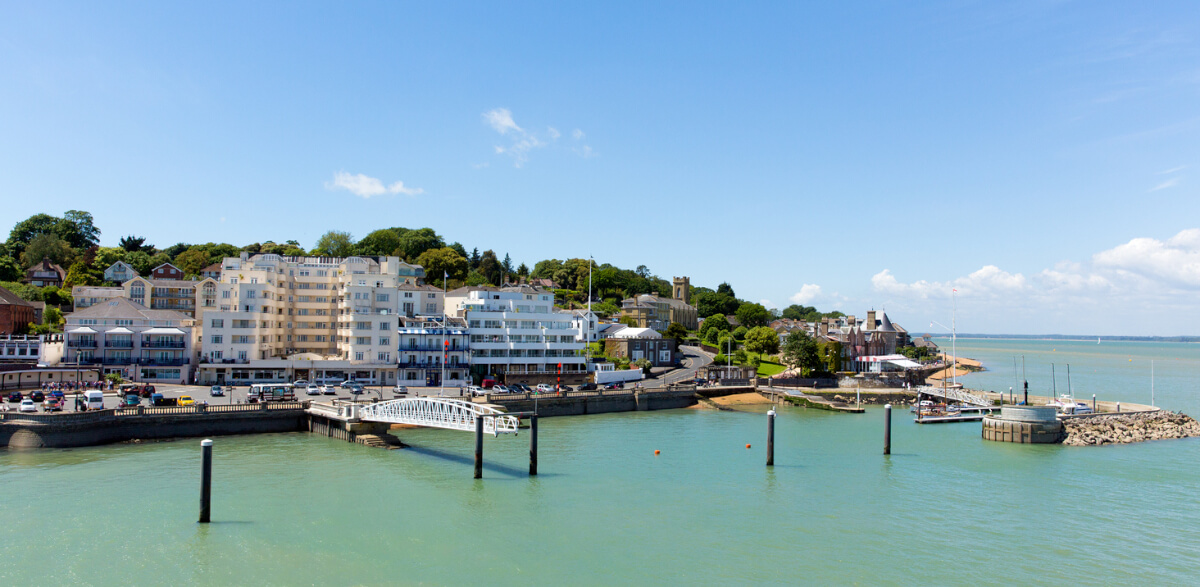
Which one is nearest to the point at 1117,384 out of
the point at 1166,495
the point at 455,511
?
the point at 1166,495

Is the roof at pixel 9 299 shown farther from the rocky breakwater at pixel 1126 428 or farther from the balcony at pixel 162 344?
the rocky breakwater at pixel 1126 428

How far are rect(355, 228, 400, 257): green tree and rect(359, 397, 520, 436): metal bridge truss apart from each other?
336 ft

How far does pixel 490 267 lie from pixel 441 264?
25105mm

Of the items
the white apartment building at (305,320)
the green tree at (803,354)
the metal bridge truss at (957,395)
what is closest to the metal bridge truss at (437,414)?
the white apartment building at (305,320)

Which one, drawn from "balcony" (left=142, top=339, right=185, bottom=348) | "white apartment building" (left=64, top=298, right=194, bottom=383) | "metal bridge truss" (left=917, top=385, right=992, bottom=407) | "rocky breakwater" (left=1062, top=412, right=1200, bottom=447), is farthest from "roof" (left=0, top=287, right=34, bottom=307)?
"rocky breakwater" (left=1062, top=412, right=1200, bottom=447)

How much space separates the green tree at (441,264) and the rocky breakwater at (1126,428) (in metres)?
102

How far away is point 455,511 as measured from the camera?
112ft

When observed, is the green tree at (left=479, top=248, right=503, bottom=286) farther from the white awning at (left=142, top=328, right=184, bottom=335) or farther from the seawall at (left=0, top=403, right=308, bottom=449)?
the seawall at (left=0, top=403, right=308, bottom=449)

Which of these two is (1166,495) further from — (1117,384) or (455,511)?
(1117,384)

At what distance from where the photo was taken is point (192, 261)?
13362 cm

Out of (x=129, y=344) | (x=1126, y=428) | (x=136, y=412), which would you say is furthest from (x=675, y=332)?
(x=136, y=412)

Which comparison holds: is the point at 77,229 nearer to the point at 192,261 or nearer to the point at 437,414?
the point at 192,261

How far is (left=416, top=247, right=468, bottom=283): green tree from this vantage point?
136125 mm

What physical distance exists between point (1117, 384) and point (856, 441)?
83.1m
